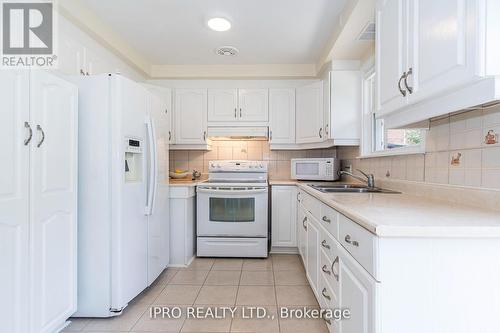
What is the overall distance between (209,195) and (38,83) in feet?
6.09

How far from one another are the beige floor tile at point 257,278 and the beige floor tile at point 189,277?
376mm

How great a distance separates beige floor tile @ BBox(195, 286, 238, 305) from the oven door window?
2.69 feet

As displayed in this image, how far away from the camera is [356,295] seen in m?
1.08

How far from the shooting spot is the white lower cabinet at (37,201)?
1.28m

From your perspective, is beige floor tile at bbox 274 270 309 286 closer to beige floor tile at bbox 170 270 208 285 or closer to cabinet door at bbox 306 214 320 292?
cabinet door at bbox 306 214 320 292

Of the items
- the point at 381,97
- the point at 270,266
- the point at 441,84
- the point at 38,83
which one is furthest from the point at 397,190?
the point at 38,83

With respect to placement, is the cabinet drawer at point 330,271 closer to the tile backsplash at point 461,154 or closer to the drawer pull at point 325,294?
the drawer pull at point 325,294

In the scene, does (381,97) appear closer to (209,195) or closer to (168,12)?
(168,12)

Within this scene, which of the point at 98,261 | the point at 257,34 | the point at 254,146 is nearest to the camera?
the point at 98,261

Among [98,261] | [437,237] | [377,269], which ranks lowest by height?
[98,261]

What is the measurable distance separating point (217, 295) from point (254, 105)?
2200 mm

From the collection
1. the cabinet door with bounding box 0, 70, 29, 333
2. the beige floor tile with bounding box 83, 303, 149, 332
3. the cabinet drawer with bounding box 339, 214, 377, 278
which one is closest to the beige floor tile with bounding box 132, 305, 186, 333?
the beige floor tile with bounding box 83, 303, 149, 332

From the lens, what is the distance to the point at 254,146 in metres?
3.67

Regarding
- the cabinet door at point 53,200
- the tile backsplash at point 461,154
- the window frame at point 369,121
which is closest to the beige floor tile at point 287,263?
the window frame at point 369,121
